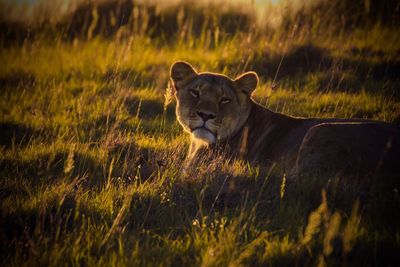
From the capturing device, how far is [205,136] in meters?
6.43

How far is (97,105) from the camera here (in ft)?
28.1

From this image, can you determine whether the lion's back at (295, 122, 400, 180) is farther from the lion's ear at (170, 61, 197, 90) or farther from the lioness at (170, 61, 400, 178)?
the lion's ear at (170, 61, 197, 90)

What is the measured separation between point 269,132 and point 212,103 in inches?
32.3

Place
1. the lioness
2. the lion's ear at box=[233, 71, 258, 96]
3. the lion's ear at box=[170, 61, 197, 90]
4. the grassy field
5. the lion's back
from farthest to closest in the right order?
the lion's ear at box=[170, 61, 197, 90] < the lion's ear at box=[233, 71, 258, 96] < the lioness < the lion's back < the grassy field

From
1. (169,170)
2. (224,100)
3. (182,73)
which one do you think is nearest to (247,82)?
(224,100)

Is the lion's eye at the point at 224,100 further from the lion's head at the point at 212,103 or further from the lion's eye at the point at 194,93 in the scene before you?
the lion's eye at the point at 194,93

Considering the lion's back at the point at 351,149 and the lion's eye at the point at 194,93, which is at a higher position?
the lion's eye at the point at 194,93

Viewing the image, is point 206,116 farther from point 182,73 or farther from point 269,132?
point 182,73

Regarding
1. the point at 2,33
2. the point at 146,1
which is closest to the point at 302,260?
the point at 2,33

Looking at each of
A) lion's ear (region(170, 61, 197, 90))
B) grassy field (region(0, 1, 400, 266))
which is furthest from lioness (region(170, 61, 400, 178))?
grassy field (region(0, 1, 400, 266))

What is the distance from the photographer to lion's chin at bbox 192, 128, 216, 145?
644 cm

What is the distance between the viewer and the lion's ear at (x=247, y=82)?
6.86 metres

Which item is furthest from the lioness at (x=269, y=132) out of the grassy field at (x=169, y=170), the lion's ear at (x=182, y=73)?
the grassy field at (x=169, y=170)

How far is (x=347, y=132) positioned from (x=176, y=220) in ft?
6.76
